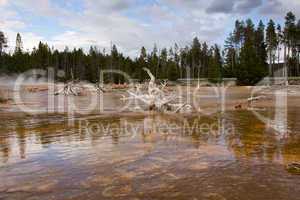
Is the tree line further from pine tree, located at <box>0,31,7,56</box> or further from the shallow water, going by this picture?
the shallow water

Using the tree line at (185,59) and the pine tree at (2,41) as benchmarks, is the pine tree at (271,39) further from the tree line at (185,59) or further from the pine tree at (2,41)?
the pine tree at (2,41)

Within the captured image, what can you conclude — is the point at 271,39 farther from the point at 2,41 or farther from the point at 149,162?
the point at 149,162

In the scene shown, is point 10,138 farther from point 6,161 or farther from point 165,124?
point 165,124

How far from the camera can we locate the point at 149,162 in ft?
25.0

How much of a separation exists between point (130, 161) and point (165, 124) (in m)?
6.44

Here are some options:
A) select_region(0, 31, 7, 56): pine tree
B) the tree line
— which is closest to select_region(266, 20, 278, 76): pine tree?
the tree line

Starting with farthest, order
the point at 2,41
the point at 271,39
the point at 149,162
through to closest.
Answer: the point at 2,41 → the point at 271,39 → the point at 149,162

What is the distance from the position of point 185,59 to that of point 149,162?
93.1m

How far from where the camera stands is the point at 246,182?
610 cm

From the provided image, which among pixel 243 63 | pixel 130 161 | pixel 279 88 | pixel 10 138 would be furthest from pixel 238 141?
pixel 243 63

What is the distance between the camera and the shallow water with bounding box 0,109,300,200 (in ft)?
18.7

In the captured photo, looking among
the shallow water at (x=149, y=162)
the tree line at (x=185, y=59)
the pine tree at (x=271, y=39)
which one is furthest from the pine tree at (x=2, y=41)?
the shallow water at (x=149, y=162)

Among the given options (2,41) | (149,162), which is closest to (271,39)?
(2,41)

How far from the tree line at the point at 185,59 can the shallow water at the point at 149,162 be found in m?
49.6
